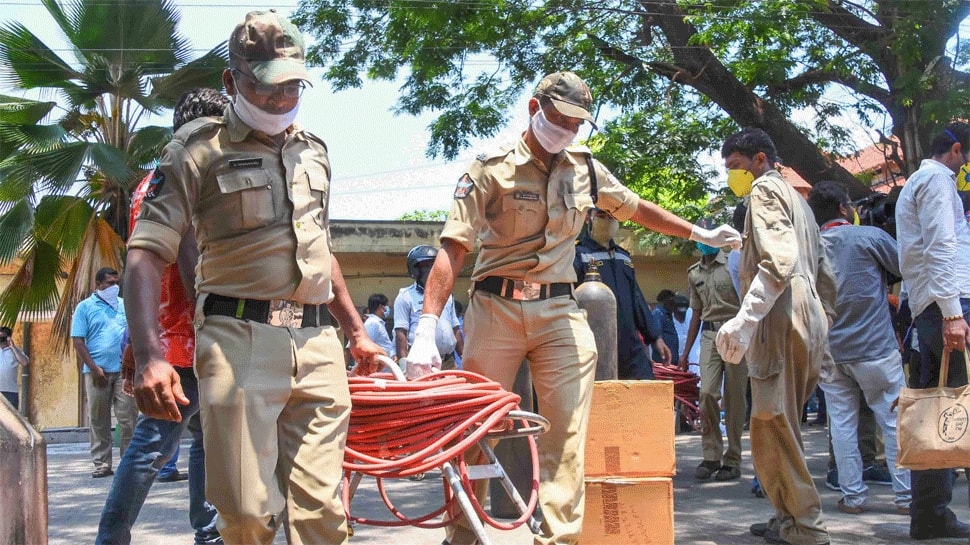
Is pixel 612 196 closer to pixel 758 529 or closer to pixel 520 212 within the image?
pixel 520 212

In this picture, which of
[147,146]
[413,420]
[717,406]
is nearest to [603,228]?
[717,406]

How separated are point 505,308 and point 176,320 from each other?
61.9 inches

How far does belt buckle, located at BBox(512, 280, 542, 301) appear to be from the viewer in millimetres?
4785

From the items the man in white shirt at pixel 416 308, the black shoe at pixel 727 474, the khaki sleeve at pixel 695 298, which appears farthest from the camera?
the man in white shirt at pixel 416 308

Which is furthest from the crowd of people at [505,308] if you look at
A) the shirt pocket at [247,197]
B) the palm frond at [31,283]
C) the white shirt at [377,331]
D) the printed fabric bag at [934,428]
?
the palm frond at [31,283]

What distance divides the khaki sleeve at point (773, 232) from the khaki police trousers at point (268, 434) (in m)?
2.58

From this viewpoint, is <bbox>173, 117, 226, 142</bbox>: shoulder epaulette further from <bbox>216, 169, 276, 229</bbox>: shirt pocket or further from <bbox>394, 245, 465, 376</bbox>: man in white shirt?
<bbox>394, 245, 465, 376</bbox>: man in white shirt

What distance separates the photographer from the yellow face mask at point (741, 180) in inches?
228

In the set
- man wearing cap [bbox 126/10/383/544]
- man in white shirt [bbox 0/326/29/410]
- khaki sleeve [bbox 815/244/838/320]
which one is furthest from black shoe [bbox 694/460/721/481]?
man in white shirt [bbox 0/326/29/410]

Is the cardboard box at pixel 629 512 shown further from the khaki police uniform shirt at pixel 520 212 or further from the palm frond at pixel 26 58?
the palm frond at pixel 26 58

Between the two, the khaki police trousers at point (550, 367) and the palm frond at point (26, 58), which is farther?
the palm frond at point (26, 58)

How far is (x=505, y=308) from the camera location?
15.6 ft

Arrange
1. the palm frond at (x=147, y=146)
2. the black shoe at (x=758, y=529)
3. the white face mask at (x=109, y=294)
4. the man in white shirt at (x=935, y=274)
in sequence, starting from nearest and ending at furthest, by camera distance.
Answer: the man in white shirt at (x=935, y=274) → the black shoe at (x=758, y=529) → the white face mask at (x=109, y=294) → the palm frond at (x=147, y=146)

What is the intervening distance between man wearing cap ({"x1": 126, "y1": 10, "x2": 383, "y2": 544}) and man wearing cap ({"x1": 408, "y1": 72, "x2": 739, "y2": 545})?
120 cm
